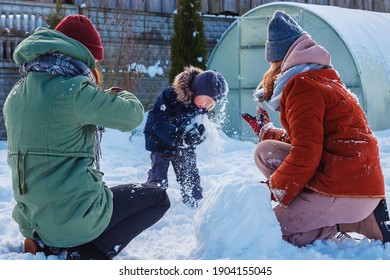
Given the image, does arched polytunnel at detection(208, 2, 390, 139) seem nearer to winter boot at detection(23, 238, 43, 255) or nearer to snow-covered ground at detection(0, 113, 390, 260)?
snow-covered ground at detection(0, 113, 390, 260)

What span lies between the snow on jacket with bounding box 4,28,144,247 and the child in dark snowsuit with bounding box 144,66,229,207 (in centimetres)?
185

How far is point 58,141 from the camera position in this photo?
273cm

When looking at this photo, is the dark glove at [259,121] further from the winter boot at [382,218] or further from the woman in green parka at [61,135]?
the woman in green parka at [61,135]

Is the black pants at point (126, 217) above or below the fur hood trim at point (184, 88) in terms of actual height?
below

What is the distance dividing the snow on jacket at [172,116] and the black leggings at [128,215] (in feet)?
4.87

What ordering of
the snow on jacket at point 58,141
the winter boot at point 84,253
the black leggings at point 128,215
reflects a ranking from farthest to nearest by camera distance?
the black leggings at point 128,215 < the winter boot at point 84,253 < the snow on jacket at point 58,141

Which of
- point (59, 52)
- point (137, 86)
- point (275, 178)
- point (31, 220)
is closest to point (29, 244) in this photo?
point (31, 220)

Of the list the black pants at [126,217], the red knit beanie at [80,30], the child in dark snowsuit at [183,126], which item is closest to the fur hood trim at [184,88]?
the child in dark snowsuit at [183,126]

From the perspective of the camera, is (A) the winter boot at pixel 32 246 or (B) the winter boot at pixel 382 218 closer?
(A) the winter boot at pixel 32 246

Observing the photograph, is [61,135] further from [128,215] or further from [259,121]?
[259,121]

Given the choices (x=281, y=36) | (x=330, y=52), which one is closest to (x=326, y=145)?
(x=281, y=36)

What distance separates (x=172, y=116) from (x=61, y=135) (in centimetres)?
213

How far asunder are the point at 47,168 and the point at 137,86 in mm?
8941

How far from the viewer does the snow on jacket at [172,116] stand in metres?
4.71
